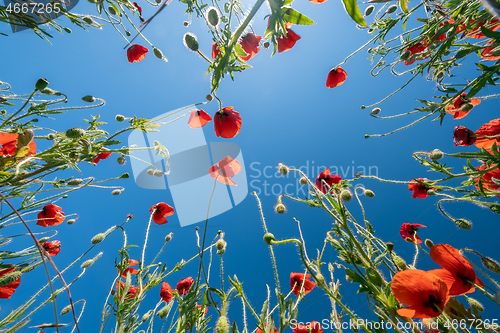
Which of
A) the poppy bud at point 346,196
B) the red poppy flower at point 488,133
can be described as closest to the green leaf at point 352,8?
the poppy bud at point 346,196

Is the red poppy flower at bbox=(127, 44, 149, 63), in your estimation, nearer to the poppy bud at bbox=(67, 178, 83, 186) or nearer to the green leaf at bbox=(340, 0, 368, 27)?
the poppy bud at bbox=(67, 178, 83, 186)

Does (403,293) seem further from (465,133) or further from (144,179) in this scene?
(144,179)

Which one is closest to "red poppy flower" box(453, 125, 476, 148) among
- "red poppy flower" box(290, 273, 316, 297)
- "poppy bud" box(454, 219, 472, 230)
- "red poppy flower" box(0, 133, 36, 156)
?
"poppy bud" box(454, 219, 472, 230)

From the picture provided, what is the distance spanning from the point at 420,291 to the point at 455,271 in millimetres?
225

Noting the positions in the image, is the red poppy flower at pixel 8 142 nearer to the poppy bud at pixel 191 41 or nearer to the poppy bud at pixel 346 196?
the poppy bud at pixel 191 41

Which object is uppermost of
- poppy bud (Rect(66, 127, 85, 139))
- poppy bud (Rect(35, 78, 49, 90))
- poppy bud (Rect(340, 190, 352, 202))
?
poppy bud (Rect(35, 78, 49, 90))

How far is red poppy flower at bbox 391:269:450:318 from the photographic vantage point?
0.52m

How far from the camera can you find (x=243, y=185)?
A: 304 cm

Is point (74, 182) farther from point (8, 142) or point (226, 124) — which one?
point (226, 124)

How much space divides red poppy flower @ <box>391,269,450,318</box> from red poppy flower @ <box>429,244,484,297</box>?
11 centimetres

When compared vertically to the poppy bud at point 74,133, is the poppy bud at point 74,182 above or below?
below

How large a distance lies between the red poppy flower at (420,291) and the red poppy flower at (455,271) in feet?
0.36

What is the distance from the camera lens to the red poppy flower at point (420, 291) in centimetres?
52

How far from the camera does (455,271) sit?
64cm
